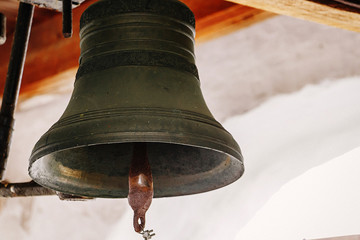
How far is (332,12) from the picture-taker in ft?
4.02

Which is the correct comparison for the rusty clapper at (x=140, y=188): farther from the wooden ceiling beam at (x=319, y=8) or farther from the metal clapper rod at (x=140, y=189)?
the wooden ceiling beam at (x=319, y=8)

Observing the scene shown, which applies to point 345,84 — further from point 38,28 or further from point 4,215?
point 4,215

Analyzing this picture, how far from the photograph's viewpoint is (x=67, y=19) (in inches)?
39.7

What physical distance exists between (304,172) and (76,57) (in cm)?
95

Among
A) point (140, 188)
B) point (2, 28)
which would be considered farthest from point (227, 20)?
point (140, 188)

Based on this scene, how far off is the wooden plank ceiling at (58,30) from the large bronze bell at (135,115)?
718 millimetres

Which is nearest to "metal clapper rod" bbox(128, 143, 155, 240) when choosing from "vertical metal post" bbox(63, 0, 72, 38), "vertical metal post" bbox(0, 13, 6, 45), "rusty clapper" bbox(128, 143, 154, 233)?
"rusty clapper" bbox(128, 143, 154, 233)

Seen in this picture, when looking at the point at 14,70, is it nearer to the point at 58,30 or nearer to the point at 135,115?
the point at 58,30

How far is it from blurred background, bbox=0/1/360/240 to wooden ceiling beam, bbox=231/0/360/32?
274mm

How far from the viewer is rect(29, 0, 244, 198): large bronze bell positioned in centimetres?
78

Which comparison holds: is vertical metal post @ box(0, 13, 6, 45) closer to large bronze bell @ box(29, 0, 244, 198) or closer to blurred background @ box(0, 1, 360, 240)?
blurred background @ box(0, 1, 360, 240)

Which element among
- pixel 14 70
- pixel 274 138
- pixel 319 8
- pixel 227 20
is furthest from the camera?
pixel 227 20

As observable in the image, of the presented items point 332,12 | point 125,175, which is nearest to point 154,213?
point 125,175

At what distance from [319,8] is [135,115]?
669mm
